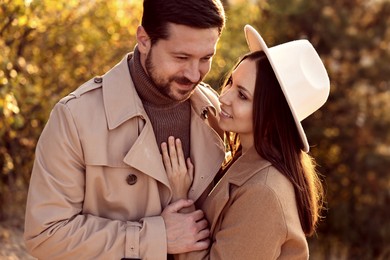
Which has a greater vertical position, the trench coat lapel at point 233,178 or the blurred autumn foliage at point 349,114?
the trench coat lapel at point 233,178

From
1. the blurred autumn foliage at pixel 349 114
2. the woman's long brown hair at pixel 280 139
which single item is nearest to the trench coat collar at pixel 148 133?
the woman's long brown hair at pixel 280 139

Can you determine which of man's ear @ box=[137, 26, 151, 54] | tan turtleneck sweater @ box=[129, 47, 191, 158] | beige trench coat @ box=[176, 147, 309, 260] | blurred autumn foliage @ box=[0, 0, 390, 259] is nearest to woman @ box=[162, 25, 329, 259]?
beige trench coat @ box=[176, 147, 309, 260]

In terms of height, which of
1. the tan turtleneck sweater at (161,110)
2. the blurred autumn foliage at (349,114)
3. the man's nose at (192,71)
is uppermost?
the man's nose at (192,71)

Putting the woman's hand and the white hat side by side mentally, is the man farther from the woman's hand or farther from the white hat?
the white hat

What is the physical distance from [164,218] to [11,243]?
346cm

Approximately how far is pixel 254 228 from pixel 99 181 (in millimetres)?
681

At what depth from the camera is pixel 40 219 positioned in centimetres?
341

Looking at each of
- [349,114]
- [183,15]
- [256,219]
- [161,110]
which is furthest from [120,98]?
[349,114]

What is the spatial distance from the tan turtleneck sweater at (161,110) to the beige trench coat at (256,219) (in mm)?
387

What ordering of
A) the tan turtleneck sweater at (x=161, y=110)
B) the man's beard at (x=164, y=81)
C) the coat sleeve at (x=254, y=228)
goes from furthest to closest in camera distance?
the tan turtleneck sweater at (x=161, y=110), the man's beard at (x=164, y=81), the coat sleeve at (x=254, y=228)

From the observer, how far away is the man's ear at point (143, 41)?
3662mm

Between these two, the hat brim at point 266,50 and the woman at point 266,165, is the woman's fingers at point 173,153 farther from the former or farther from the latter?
the hat brim at point 266,50

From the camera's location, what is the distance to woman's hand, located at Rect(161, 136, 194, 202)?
363 centimetres

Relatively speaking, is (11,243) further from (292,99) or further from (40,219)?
(292,99)
